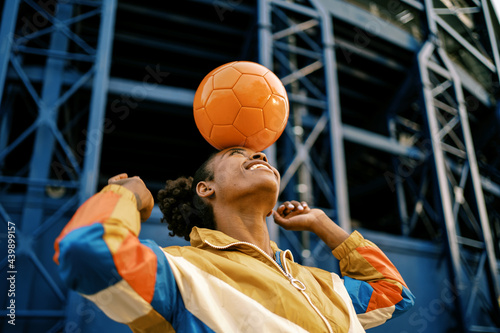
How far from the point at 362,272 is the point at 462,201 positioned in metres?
5.81

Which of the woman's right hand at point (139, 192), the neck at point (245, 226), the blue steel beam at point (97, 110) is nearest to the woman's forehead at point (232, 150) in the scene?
the neck at point (245, 226)

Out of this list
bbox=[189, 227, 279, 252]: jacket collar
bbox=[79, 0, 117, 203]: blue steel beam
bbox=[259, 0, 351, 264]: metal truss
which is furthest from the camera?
bbox=[259, 0, 351, 264]: metal truss

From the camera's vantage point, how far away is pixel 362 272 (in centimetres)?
196

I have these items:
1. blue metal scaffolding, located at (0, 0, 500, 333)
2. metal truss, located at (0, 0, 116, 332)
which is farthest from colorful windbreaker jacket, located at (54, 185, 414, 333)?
metal truss, located at (0, 0, 116, 332)

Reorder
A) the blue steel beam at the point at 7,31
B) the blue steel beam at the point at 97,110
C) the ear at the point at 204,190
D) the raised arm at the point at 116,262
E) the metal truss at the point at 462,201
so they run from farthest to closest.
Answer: the metal truss at the point at 462,201
the blue steel beam at the point at 7,31
the blue steel beam at the point at 97,110
the ear at the point at 204,190
the raised arm at the point at 116,262

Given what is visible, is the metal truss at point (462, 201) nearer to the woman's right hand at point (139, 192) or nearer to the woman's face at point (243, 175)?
the woman's face at point (243, 175)

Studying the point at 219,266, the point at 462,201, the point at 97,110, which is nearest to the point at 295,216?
the point at 219,266

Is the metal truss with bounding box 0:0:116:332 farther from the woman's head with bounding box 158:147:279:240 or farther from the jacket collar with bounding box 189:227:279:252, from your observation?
the jacket collar with bounding box 189:227:279:252

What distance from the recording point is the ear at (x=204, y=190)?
189 cm

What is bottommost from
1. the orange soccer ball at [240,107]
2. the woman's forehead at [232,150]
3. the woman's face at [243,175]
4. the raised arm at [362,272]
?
the raised arm at [362,272]

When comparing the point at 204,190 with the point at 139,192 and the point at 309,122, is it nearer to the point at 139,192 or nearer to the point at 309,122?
the point at 139,192

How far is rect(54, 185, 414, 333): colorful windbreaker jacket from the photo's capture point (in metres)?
1.10

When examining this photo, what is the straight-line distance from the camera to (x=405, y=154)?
7.73 meters

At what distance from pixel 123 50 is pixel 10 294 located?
16.0 ft
